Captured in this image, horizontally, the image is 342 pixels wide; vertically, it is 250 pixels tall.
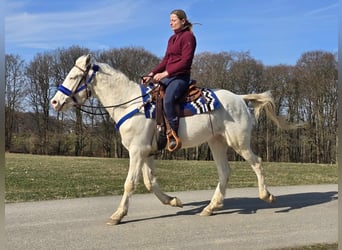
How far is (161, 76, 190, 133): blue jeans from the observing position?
269 inches

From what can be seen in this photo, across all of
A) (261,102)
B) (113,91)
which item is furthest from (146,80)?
(261,102)

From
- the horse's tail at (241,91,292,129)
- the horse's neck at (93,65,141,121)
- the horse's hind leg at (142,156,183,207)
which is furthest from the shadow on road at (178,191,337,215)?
the horse's neck at (93,65,141,121)

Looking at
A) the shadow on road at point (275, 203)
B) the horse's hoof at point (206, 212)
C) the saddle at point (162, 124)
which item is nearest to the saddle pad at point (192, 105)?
the saddle at point (162, 124)

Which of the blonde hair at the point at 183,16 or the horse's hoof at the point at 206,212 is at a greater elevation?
the blonde hair at the point at 183,16

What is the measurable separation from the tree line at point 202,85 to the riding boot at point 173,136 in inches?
1188

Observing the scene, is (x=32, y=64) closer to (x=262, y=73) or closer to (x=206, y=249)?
(x=262, y=73)

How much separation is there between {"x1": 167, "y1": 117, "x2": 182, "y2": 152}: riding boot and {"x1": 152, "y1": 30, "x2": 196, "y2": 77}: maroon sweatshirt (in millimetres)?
780

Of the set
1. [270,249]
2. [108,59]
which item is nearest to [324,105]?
[108,59]

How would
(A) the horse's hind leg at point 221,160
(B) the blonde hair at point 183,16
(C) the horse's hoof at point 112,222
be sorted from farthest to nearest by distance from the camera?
(A) the horse's hind leg at point 221,160 → (B) the blonde hair at point 183,16 → (C) the horse's hoof at point 112,222

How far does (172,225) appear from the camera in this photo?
259 inches

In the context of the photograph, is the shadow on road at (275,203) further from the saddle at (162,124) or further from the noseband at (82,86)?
the noseband at (82,86)

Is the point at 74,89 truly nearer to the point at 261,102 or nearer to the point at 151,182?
the point at 151,182

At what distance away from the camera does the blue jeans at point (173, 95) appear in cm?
683

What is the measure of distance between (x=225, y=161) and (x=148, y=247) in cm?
304
